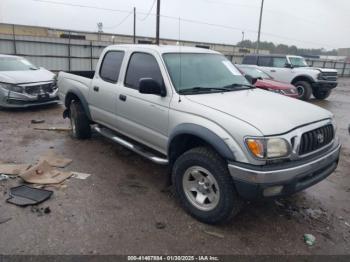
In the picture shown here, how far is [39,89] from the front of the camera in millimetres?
8766

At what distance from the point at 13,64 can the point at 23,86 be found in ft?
5.04

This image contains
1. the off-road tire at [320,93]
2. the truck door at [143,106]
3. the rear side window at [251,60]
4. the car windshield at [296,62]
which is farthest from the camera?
the rear side window at [251,60]

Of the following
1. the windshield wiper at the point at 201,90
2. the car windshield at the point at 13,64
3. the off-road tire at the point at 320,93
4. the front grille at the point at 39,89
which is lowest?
the off-road tire at the point at 320,93

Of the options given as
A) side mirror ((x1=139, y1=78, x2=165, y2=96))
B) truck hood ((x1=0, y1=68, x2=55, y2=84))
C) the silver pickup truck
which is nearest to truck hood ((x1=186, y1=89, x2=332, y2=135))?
the silver pickup truck

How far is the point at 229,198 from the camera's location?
3051 mm

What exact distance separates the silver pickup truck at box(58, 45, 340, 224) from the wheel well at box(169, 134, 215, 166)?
0.01m

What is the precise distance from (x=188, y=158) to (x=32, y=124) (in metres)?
5.44

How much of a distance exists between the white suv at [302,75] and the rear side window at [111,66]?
34.7 ft

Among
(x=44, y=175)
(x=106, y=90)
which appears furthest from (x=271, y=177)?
(x=44, y=175)

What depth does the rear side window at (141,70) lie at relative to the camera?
4066 mm

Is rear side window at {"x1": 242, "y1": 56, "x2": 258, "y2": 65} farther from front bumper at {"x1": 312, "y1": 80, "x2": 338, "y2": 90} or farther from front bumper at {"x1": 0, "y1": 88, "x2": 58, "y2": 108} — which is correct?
front bumper at {"x1": 0, "y1": 88, "x2": 58, "y2": 108}

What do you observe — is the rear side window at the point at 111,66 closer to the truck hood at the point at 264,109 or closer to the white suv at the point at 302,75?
the truck hood at the point at 264,109

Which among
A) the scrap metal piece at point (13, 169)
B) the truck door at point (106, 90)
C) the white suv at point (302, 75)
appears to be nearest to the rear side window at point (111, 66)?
the truck door at point (106, 90)

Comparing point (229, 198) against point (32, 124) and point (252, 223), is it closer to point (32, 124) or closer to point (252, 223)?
point (252, 223)
